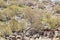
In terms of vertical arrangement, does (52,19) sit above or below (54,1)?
above

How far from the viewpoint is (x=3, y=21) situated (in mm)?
6527

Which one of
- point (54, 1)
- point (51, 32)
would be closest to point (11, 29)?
point (51, 32)

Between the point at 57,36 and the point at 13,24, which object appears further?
the point at 13,24

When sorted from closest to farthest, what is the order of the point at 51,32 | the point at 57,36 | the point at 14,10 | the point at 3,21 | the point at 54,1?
1. the point at 57,36
2. the point at 51,32
3. the point at 3,21
4. the point at 14,10
5. the point at 54,1

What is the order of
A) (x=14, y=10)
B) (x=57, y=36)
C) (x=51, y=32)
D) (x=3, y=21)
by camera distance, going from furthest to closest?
1. (x=14, y=10)
2. (x=3, y=21)
3. (x=51, y=32)
4. (x=57, y=36)

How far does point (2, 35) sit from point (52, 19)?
149 cm

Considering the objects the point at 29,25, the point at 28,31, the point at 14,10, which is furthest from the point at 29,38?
the point at 14,10

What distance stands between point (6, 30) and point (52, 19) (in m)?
1.34

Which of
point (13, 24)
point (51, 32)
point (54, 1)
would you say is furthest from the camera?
point (54, 1)

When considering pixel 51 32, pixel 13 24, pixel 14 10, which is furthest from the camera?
pixel 14 10

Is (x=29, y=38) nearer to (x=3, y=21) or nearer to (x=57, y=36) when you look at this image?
(x=57, y=36)

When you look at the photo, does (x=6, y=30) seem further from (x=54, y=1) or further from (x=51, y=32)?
(x=54, y=1)

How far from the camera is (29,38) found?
16.3ft

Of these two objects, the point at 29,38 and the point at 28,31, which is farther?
the point at 28,31
